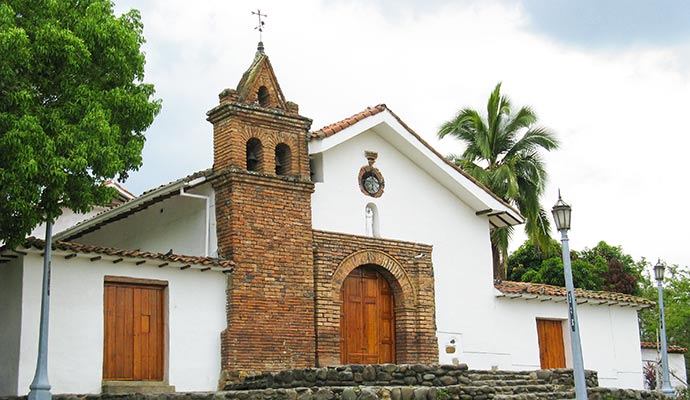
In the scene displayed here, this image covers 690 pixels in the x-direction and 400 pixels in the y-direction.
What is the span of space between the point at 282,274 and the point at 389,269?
299cm

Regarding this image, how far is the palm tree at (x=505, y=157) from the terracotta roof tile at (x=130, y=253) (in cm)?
1178

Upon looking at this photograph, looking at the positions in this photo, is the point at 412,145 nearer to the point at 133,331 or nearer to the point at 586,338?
the point at 586,338

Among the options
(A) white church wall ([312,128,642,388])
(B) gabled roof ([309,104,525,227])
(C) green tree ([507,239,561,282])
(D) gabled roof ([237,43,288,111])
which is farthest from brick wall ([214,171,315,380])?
(C) green tree ([507,239,561,282])

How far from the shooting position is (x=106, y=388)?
15664mm

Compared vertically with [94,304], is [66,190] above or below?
above

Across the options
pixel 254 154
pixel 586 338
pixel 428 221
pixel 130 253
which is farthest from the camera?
pixel 586 338

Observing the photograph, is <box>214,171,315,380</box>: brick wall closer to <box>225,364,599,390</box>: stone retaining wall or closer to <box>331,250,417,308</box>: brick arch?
<box>225,364,599,390</box>: stone retaining wall

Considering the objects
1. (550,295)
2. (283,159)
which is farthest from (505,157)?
(283,159)

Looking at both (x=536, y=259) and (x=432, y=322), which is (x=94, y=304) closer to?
(x=432, y=322)

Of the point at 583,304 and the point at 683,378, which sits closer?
the point at 583,304


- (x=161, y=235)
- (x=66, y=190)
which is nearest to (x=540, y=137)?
(x=161, y=235)

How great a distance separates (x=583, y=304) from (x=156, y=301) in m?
12.1

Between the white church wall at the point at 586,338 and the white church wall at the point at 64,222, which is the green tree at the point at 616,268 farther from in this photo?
the white church wall at the point at 64,222

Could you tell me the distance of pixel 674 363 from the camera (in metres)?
30.1
